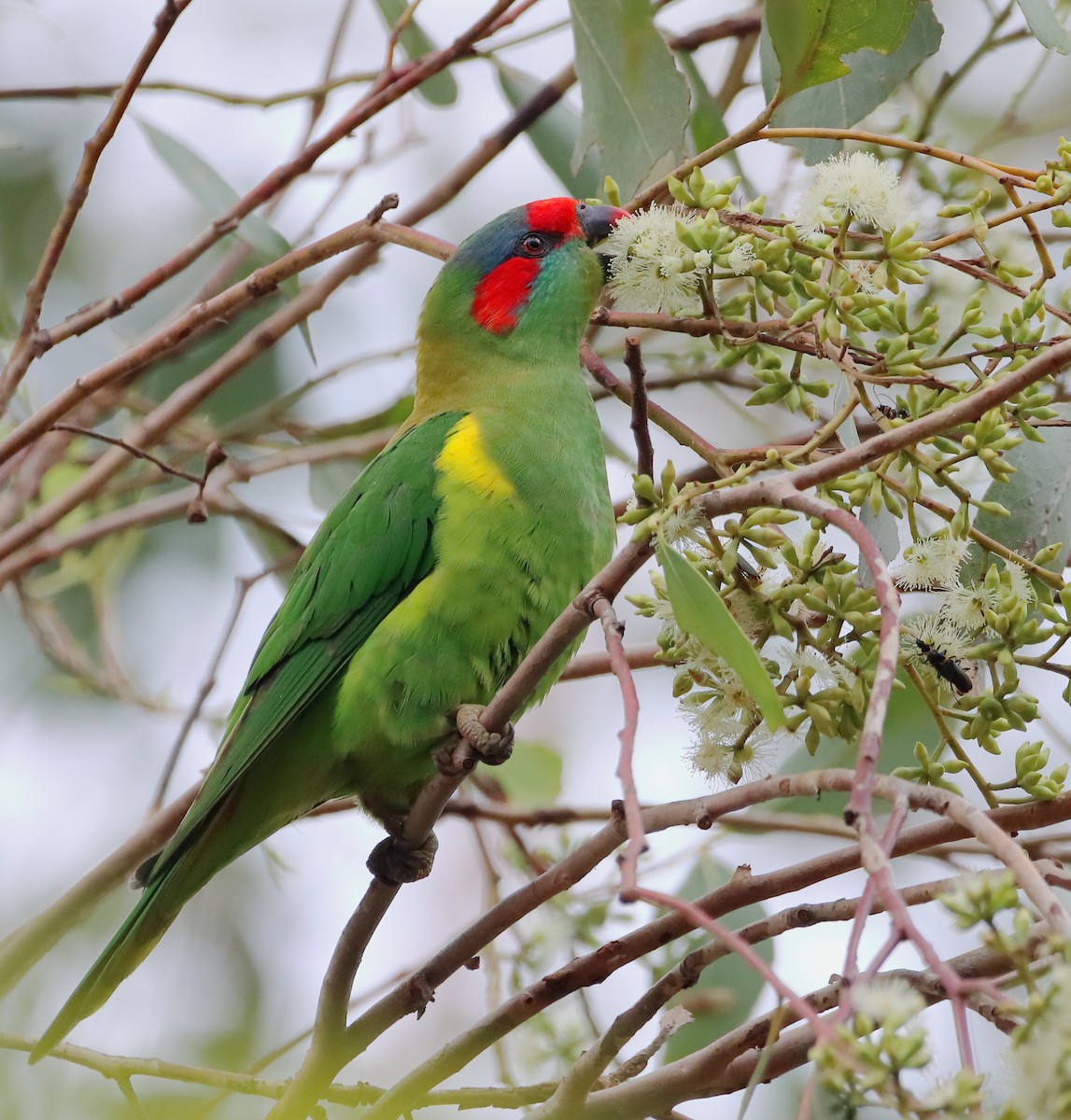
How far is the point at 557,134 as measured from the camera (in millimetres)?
3084

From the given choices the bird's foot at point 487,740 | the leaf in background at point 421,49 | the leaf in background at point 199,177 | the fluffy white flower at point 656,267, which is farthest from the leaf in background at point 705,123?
the bird's foot at point 487,740

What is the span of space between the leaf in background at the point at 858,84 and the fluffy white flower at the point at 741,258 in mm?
529

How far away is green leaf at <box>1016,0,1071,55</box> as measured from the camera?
1.97 metres

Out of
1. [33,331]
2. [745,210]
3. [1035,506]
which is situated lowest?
[1035,506]

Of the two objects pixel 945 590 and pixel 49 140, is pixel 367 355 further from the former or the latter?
pixel 945 590

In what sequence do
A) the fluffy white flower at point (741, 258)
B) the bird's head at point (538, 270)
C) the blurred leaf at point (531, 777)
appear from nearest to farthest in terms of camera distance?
the fluffy white flower at point (741, 258), the bird's head at point (538, 270), the blurred leaf at point (531, 777)

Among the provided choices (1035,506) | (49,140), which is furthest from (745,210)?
(49,140)

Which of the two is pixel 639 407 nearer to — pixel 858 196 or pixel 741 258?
pixel 741 258

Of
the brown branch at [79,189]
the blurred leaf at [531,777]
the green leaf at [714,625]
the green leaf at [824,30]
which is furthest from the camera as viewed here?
the blurred leaf at [531,777]

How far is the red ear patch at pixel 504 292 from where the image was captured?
297 centimetres

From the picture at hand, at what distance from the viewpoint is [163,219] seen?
4.59 meters

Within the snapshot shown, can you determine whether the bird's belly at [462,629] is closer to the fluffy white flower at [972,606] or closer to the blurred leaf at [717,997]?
the blurred leaf at [717,997]

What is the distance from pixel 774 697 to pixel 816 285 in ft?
1.95

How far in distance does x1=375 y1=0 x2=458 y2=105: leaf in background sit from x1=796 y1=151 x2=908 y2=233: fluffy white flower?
4.77 ft
